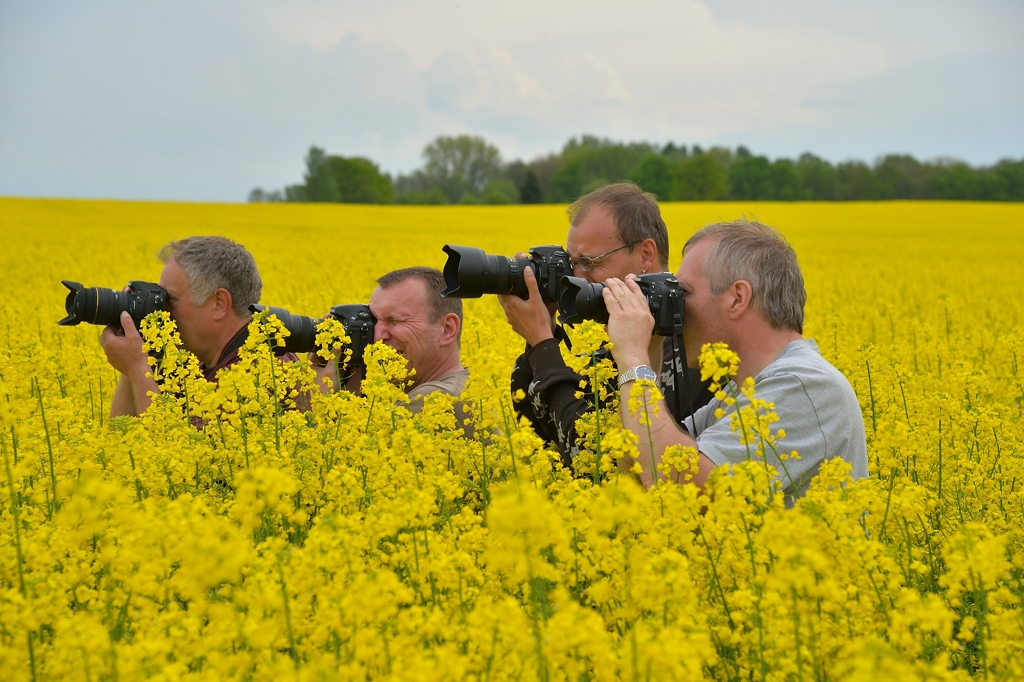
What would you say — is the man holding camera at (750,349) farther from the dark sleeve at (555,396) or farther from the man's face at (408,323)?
the man's face at (408,323)

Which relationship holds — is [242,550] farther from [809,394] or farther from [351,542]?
[809,394]

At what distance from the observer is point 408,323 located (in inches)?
170

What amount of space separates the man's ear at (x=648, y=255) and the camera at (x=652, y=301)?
3.33ft

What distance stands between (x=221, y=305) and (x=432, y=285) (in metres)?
1.23

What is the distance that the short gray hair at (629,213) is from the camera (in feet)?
13.4

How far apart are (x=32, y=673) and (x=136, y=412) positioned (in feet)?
8.97

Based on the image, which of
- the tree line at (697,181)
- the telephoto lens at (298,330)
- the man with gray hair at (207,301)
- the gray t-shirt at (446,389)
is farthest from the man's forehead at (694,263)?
the tree line at (697,181)

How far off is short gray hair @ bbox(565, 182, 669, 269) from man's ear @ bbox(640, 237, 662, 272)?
0.06 ft

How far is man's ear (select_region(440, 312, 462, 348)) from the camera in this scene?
439 centimetres

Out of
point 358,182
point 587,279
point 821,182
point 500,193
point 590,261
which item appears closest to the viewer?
point 587,279

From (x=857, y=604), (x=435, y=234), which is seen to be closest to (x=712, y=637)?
(x=857, y=604)

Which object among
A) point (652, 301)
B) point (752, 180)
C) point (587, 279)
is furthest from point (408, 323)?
point (752, 180)

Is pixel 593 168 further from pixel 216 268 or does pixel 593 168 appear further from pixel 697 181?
pixel 216 268

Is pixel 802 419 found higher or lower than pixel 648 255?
lower
